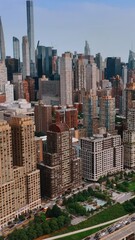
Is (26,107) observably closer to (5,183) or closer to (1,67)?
(1,67)

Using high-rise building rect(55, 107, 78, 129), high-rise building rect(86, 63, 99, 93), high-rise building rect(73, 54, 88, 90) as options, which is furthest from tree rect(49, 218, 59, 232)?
high-rise building rect(86, 63, 99, 93)

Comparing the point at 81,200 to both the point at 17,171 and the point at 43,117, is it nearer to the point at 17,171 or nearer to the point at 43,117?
the point at 17,171

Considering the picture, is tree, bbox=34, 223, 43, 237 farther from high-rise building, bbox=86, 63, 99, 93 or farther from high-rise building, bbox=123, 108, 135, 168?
high-rise building, bbox=86, 63, 99, 93

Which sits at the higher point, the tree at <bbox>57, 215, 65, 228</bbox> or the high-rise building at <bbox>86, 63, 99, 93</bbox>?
the high-rise building at <bbox>86, 63, 99, 93</bbox>

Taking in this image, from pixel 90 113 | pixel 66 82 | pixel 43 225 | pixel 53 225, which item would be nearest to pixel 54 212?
pixel 53 225

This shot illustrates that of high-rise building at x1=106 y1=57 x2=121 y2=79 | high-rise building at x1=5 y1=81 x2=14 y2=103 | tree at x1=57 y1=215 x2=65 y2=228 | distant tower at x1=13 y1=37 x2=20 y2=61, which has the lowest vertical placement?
tree at x1=57 y1=215 x2=65 y2=228

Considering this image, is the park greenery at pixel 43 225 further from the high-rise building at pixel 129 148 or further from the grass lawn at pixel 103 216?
the high-rise building at pixel 129 148
